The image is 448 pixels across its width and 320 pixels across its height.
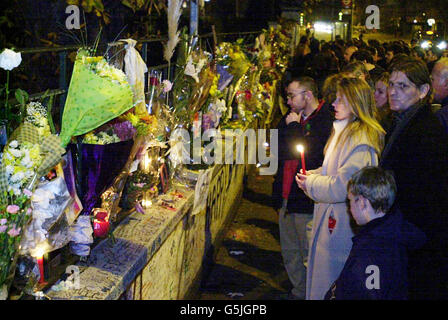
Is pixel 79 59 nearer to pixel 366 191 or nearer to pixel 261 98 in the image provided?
pixel 366 191

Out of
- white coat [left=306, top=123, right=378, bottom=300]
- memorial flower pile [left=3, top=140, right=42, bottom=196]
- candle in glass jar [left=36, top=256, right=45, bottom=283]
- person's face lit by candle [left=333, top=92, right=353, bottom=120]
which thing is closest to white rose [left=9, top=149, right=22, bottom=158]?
memorial flower pile [left=3, top=140, right=42, bottom=196]

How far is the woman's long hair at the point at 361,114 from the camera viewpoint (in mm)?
4090

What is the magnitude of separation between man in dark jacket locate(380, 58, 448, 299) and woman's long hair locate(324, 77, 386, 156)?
0.39 feet

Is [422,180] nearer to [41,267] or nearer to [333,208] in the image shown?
[333,208]

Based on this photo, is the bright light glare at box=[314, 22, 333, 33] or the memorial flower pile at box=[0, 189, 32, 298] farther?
the bright light glare at box=[314, 22, 333, 33]

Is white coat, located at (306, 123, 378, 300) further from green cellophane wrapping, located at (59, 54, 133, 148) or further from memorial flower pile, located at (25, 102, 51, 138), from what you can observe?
memorial flower pile, located at (25, 102, 51, 138)

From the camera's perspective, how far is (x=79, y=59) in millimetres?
3016

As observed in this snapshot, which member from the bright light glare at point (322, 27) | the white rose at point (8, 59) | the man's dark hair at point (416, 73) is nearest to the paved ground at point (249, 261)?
the man's dark hair at point (416, 73)

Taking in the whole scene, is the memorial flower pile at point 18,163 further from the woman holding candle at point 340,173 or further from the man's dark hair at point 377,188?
the woman holding candle at point 340,173

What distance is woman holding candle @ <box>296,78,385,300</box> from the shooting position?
13.4ft

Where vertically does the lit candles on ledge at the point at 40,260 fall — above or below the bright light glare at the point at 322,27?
below

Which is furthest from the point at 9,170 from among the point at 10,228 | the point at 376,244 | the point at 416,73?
the point at 416,73

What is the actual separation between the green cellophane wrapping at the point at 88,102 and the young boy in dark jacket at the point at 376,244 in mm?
1392

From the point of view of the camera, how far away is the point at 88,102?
288 centimetres
